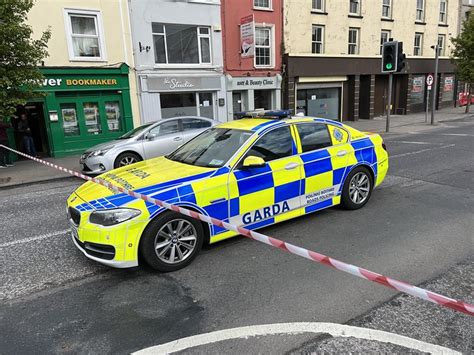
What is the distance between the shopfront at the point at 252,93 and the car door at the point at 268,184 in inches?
530

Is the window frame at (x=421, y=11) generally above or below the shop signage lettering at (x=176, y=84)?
above

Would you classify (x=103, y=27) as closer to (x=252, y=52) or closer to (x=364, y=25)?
(x=252, y=52)

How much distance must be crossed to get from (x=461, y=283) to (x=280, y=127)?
276cm

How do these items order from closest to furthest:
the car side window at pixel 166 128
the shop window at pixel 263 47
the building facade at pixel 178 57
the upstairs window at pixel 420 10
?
the car side window at pixel 166 128 → the building facade at pixel 178 57 → the shop window at pixel 263 47 → the upstairs window at pixel 420 10

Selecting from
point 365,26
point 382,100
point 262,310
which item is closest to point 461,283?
point 262,310

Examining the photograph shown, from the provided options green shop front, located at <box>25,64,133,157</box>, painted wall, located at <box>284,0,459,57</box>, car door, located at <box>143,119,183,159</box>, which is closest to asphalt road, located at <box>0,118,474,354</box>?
car door, located at <box>143,119,183,159</box>

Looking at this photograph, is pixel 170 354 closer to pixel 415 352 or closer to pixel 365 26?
pixel 415 352

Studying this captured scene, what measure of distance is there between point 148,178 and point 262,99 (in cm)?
1642

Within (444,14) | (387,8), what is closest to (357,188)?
(387,8)

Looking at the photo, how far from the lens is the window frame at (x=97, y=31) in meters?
13.6

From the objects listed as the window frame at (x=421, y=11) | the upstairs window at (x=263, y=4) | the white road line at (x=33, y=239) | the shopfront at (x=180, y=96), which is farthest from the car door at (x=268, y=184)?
the window frame at (x=421, y=11)

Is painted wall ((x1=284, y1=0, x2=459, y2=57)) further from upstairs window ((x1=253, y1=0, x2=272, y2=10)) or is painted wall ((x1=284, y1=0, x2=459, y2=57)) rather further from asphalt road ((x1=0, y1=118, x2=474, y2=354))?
asphalt road ((x1=0, y1=118, x2=474, y2=354))

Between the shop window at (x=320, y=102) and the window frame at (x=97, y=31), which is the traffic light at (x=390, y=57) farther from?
the window frame at (x=97, y=31)

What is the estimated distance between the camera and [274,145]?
15.8 ft
